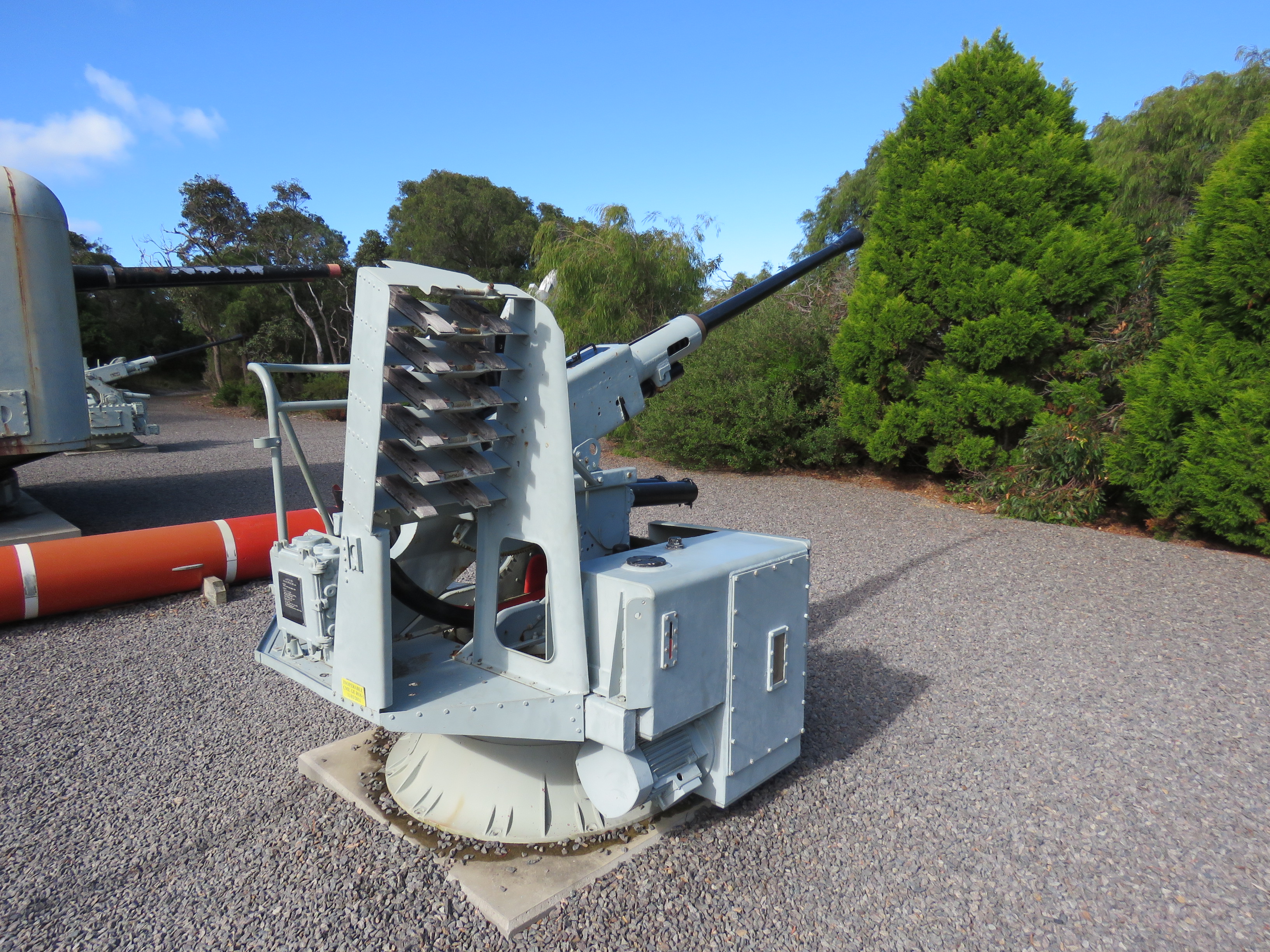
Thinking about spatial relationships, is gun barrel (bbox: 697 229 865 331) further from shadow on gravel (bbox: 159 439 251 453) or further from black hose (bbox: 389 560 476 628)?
shadow on gravel (bbox: 159 439 251 453)

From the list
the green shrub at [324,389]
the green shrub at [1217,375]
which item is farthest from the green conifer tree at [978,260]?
the green shrub at [324,389]

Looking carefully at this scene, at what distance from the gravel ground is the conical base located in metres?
0.18

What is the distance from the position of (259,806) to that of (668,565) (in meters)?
1.94

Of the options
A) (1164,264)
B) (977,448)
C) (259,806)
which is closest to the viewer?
(259,806)

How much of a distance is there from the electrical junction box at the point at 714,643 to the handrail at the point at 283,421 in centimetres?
106

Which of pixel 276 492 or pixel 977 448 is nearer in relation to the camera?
pixel 276 492

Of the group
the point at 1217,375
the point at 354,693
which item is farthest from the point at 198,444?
the point at 1217,375

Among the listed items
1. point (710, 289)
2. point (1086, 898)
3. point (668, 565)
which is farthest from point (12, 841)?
point (710, 289)

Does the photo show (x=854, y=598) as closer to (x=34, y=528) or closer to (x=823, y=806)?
(x=823, y=806)

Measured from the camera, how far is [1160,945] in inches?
90.0

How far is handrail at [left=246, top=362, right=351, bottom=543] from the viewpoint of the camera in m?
2.59

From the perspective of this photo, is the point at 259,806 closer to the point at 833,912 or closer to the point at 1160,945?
the point at 833,912

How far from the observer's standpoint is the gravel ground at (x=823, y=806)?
2.37 m

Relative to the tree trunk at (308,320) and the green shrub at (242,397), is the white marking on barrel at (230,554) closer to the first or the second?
the tree trunk at (308,320)
